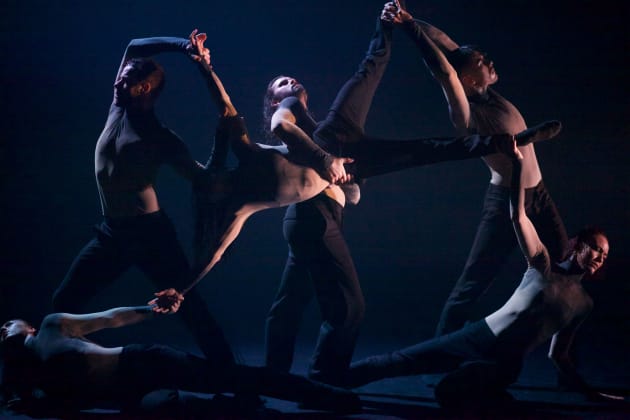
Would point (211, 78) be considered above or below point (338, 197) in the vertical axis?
above

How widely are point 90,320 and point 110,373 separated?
0.30 meters

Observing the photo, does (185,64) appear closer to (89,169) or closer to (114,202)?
(89,169)

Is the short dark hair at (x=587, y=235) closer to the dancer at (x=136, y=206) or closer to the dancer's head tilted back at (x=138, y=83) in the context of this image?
A: the dancer at (x=136, y=206)

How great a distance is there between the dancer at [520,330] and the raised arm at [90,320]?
1429 millimetres

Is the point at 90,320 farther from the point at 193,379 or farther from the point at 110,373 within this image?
the point at 193,379

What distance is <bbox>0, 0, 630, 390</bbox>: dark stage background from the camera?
478cm

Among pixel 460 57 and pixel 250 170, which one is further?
pixel 460 57

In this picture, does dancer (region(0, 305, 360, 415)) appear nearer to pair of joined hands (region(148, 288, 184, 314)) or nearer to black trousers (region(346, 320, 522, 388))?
pair of joined hands (region(148, 288, 184, 314))

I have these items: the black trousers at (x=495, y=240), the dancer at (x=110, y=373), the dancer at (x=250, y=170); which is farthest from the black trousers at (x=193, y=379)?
the black trousers at (x=495, y=240)

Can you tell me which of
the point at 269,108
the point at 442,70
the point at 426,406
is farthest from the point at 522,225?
the point at 269,108

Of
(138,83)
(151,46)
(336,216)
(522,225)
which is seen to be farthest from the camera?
(336,216)

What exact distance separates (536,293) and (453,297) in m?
0.60

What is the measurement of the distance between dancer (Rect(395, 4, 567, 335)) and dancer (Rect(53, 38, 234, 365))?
1407 mm

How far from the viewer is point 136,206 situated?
3.41m
